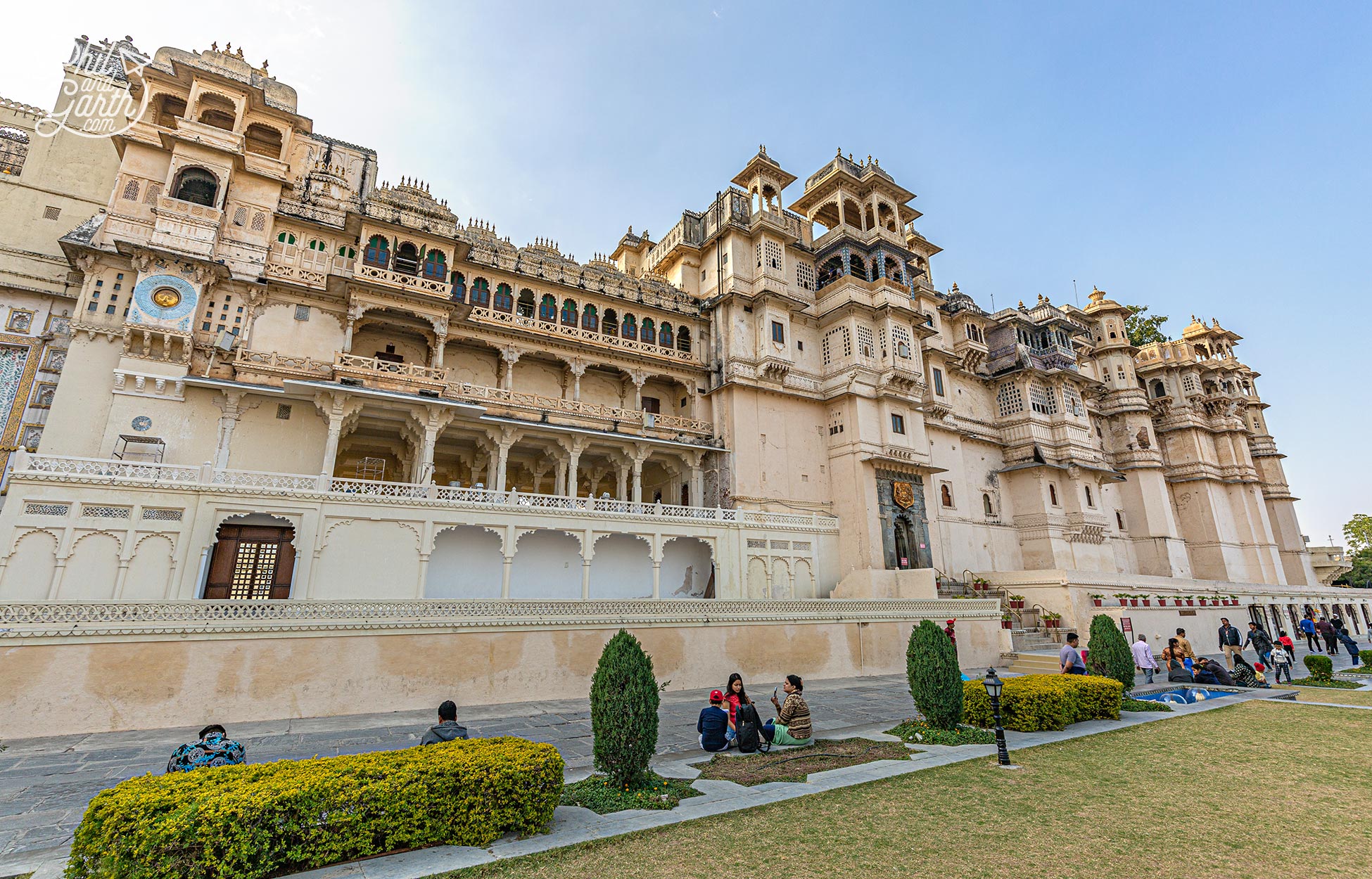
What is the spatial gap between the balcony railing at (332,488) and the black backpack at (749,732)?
12145 millimetres

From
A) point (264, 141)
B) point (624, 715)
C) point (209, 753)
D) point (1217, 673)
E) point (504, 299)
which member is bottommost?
point (1217, 673)

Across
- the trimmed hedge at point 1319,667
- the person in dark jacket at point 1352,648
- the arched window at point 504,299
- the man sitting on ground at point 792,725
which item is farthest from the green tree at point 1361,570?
the arched window at point 504,299

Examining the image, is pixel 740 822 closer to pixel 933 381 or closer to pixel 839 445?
pixel 839 445

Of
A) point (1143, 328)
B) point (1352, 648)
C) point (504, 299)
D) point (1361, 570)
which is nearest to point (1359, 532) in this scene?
point (1361, 570)

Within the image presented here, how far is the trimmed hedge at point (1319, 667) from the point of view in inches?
619

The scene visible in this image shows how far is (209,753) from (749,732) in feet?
22.8

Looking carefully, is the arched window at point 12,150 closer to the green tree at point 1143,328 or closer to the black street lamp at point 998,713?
the black street lamp at point 998,713

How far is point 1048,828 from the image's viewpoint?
Answer: 235 inches

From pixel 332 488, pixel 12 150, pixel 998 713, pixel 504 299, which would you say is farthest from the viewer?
pixel 504 299

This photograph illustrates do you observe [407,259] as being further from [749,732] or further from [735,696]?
[749,732]

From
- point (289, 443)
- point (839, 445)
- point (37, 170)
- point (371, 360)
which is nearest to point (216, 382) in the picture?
point (289, 443)

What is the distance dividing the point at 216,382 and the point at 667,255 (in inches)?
873

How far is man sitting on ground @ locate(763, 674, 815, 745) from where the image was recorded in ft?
32.2

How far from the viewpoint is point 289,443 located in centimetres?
2127
